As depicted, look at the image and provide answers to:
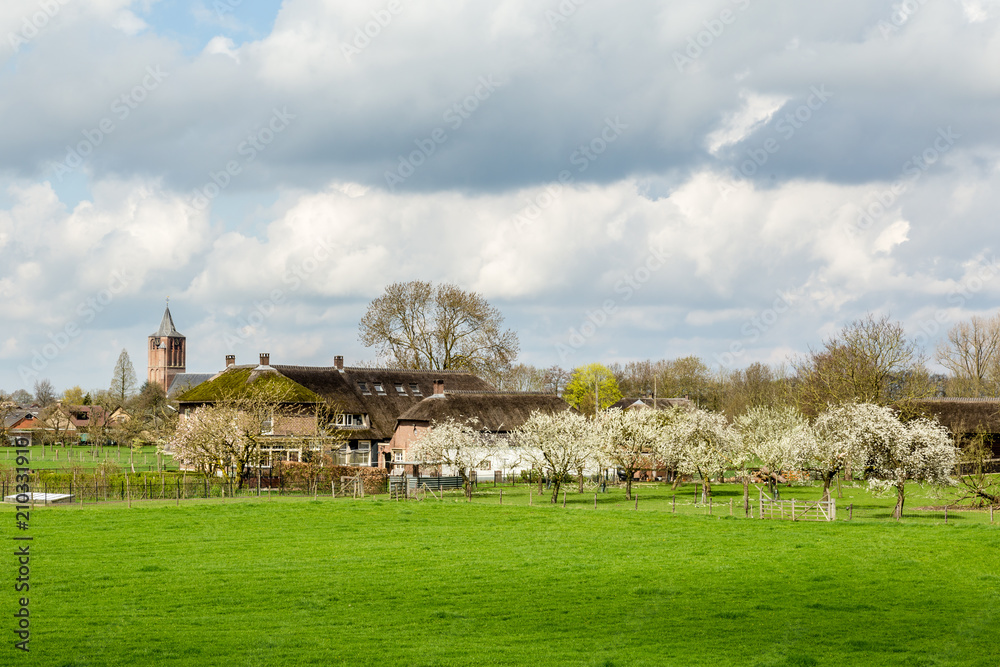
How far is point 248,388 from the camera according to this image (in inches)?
2520

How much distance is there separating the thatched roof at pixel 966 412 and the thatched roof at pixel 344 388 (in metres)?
32.6

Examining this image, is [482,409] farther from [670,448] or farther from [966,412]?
[966,412]

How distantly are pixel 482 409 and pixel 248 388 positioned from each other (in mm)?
15968

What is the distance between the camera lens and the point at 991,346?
Result: 8806 cm

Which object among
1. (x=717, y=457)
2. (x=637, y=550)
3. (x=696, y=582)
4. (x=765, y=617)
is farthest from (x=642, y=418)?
(x=765, y=617)

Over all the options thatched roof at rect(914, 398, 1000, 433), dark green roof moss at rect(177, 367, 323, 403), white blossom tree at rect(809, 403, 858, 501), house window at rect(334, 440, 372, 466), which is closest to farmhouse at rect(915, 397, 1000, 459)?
thatched roof at rect(914, 398, 1000, 433)

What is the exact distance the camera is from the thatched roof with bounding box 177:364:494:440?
6575 centimetres

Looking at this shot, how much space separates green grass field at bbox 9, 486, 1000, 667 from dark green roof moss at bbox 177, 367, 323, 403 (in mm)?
26863

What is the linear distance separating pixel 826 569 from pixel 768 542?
5.17m

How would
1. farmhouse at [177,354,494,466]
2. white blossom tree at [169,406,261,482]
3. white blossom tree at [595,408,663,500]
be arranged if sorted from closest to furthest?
1. white blossom tree at [595,408,663,500]
2. white blossom tree at [169,406,261,482]
3. farmhouse at [177,354,494,466]

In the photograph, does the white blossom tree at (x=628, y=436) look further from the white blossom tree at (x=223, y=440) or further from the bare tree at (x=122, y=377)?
A: the bare tree at (x=122, y=377)

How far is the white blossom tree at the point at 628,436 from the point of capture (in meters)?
50.9

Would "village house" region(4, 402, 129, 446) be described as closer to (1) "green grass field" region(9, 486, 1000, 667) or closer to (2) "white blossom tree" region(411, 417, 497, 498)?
(2) "white blossom tree" region(411, 417, 497, 498)

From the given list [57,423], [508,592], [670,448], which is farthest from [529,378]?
[508,592]
